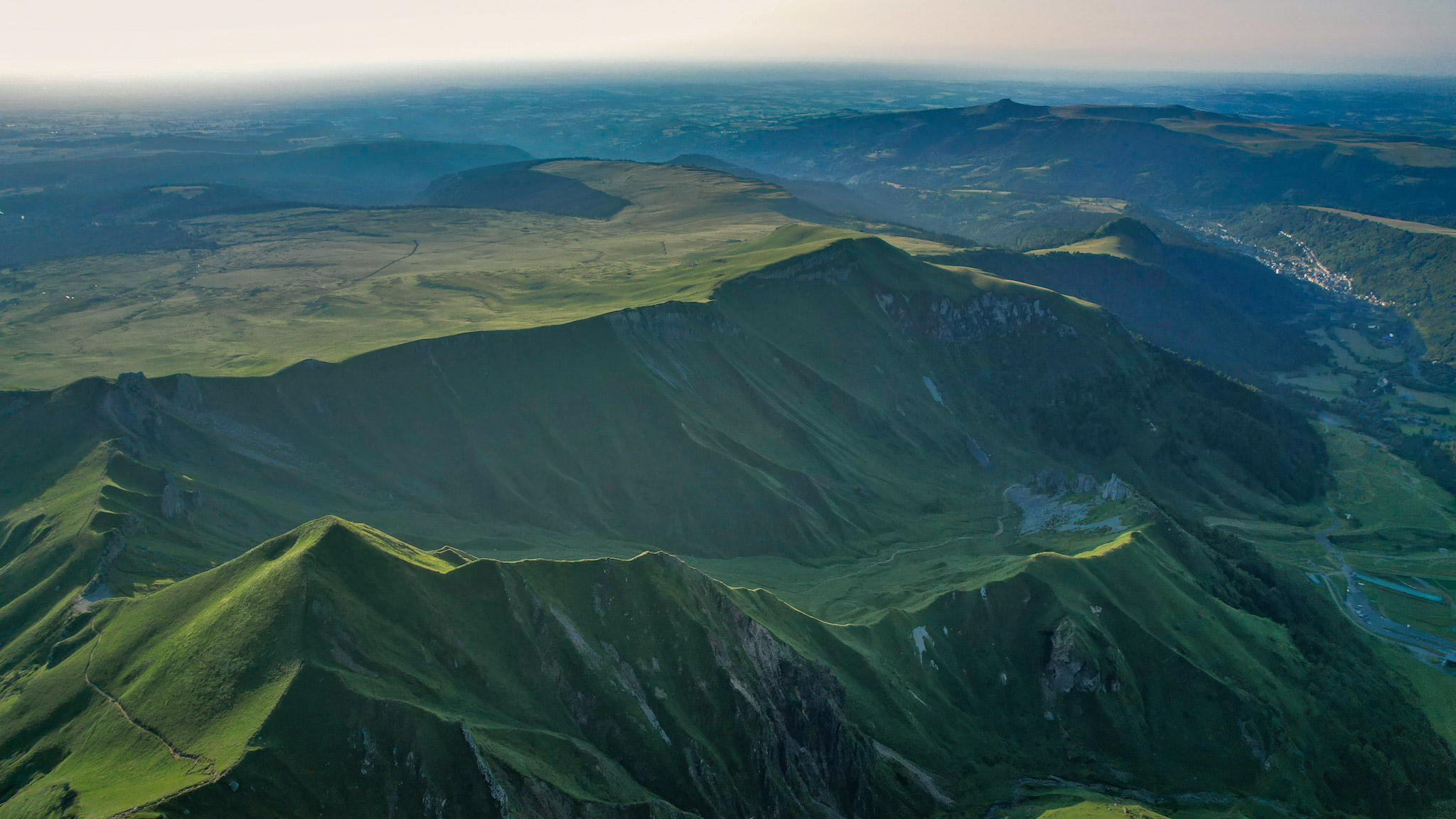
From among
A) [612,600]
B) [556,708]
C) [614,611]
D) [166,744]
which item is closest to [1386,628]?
[614,611]

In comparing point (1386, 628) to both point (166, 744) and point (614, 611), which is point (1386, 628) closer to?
point (614, 611)

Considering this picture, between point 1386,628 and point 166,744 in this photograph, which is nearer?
point 166,744

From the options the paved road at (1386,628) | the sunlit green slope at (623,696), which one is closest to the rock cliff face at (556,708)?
the sunlit green slope at (623,696)

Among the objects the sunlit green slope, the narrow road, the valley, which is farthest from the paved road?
the narrow road

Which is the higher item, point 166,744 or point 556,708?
point 166,744

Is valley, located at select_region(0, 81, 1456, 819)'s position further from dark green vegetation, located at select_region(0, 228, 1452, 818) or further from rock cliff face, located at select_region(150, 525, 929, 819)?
dark green vegetation, located at select_region(0, 228, 1452, 818)
